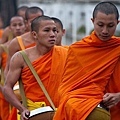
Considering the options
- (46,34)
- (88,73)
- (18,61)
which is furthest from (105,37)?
(18,61)

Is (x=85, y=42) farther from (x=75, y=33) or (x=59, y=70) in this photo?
(x=75, y=33)

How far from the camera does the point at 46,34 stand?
27.5ft

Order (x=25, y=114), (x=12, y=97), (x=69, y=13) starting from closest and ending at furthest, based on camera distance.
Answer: (x=25, y=114) → (x=12, y=97) → (x=69, y=13)

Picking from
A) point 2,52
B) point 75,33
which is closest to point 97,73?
point 2,52

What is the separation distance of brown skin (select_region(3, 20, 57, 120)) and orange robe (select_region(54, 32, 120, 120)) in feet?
3.44

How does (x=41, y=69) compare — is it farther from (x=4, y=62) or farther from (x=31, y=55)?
(x=4, y=62)

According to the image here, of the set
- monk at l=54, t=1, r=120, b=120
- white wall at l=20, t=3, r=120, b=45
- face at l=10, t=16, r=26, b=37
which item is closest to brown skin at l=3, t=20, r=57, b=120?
monk at l=54, t=1, r=120, b=120

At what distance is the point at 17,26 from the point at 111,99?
17.8ft

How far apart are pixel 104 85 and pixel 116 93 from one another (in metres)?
0.15

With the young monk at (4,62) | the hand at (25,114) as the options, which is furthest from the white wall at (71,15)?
the hand at (25,114)

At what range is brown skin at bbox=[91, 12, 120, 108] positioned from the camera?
7031 millimetres

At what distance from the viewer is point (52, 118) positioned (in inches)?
310

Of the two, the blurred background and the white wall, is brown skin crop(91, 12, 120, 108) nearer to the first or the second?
the blurred background

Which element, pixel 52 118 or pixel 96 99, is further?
pixel 52 118
